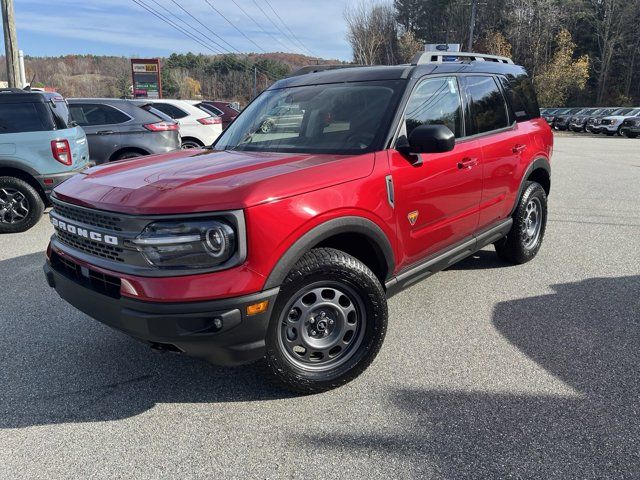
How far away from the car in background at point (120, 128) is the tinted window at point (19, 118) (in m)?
2.03

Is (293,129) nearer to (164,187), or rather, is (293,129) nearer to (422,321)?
(164,187)

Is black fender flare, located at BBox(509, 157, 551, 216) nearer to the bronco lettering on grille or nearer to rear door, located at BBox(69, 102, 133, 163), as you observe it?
the bronco lettering on grille

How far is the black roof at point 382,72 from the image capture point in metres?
3.54

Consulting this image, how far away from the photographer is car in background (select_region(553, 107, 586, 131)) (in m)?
37.3

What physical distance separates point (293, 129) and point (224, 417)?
205 centimetres

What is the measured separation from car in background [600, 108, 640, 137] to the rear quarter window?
32224mm

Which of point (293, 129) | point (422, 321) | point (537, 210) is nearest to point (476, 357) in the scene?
point (422, 321)

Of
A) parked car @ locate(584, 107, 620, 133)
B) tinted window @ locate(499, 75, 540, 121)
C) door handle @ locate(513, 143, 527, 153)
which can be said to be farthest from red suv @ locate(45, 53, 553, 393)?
parked car @ locate(584, 107, 620, 133)

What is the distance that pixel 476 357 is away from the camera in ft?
10.8

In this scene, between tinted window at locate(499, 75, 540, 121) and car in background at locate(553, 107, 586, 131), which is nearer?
tinted window at locate(499, 75, 540, 121)

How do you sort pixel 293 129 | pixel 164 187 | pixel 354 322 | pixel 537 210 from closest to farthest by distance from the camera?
1. pixel 164 187
2. pixel 354 322
3. pixel 293 129
4. pixel 537 210

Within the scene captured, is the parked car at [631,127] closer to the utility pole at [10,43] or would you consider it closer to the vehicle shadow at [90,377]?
the utility pole at [10,43]

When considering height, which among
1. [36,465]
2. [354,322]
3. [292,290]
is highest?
[292,290]

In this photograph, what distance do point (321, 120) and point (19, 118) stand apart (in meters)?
5.07
